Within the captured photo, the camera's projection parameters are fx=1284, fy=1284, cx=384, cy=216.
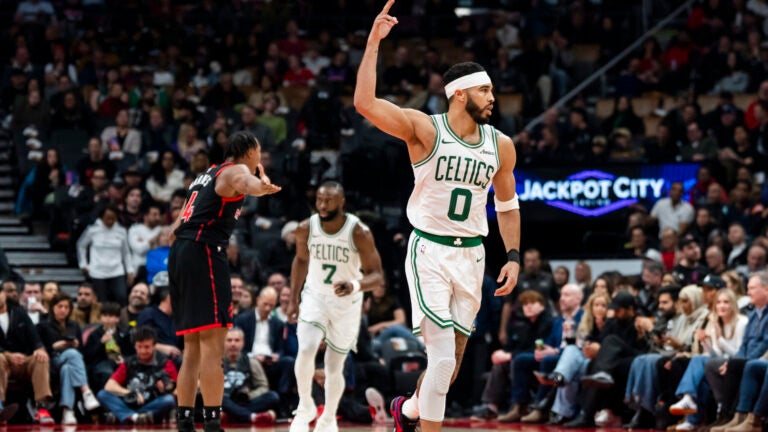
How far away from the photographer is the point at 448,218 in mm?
7930

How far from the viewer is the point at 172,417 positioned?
1348cm

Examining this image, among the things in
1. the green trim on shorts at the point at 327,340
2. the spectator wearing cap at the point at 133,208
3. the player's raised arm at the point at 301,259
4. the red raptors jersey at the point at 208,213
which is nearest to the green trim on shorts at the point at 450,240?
the red raptors jersey at the point at 208,213

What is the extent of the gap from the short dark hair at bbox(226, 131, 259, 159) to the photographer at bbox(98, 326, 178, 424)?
16.0 ft

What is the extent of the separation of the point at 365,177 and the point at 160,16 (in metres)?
6.63

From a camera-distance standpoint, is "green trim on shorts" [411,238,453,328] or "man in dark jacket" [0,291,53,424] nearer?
"green trim on shorts" [411,238,453,328]

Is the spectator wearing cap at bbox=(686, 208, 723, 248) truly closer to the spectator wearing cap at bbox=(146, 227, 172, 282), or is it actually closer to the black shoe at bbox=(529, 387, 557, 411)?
the black shoe at bbox=(529, 387, 557, 411)

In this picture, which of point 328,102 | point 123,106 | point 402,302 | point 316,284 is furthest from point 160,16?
point 316,284

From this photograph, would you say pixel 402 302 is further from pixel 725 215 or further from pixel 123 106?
pixel 123 106

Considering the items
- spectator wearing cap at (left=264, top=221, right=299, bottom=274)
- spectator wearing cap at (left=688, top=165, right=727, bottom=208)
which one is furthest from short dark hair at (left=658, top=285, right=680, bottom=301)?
spectator wearing cap at (left=264, top=221, right=299, bottom=274)

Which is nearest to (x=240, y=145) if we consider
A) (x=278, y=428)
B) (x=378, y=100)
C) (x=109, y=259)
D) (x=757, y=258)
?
(x=378, y=100)

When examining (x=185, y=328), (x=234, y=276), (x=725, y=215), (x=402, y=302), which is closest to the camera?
(x=185, y=328)

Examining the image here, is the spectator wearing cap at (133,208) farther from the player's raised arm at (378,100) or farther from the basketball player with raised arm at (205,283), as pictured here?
the player's raised arm at (378,100)

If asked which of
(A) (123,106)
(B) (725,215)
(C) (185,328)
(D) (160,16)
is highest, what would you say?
(D) (160,16)

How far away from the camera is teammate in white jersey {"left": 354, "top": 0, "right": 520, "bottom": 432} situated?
25.7 ft
